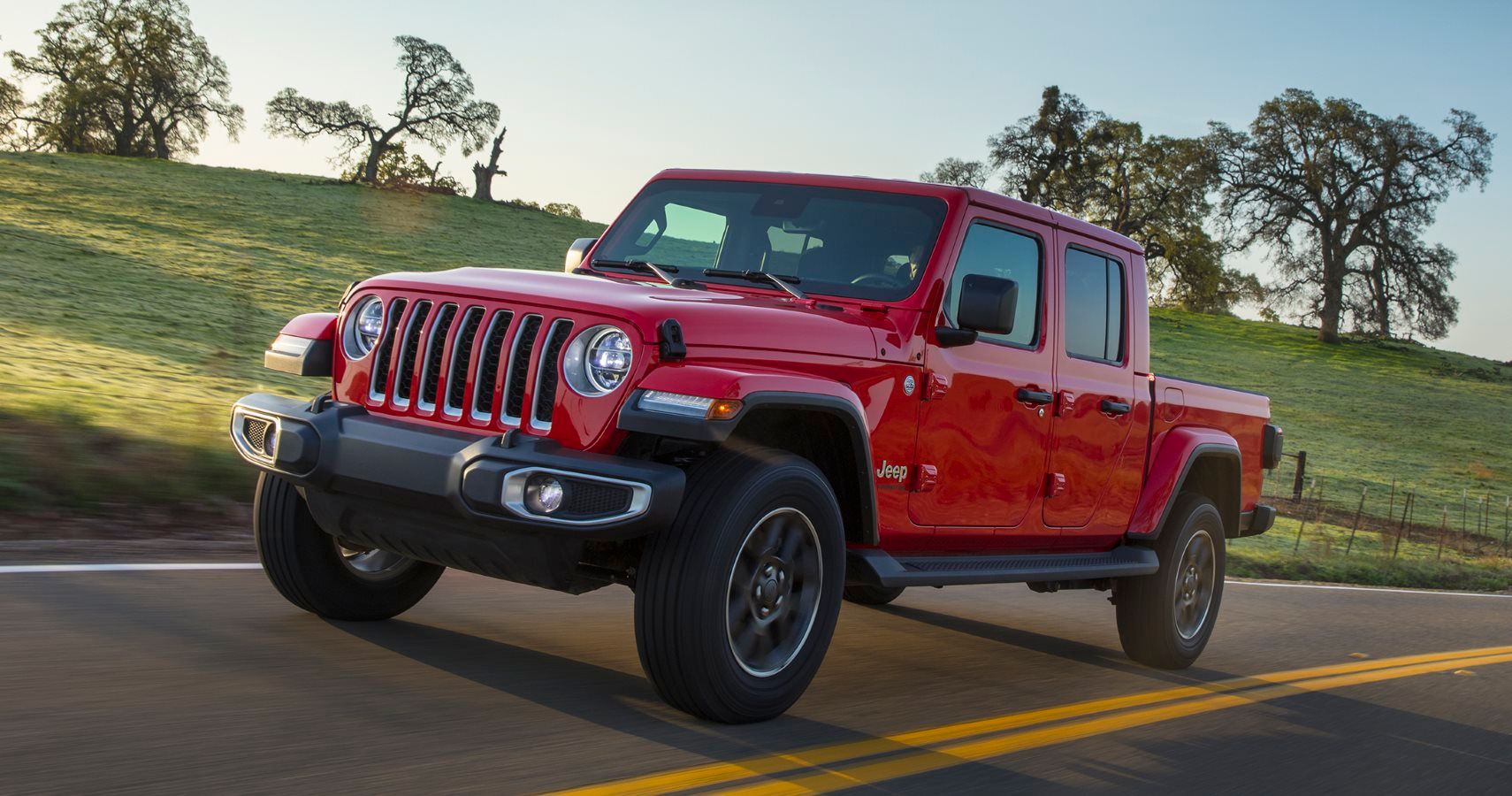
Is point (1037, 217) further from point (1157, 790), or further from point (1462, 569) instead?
point (1462, 569)

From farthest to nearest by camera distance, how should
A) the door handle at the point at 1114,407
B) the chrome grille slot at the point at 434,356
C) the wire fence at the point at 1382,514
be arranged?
the wire fence at the point at 1382,514, the door handle at the point at 1114,407, the chrome grille slot at the point at 434,356

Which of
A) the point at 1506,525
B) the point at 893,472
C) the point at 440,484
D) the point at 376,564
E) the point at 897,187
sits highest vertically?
the point at 897,187

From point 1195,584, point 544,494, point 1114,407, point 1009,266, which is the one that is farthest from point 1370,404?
point 544,494

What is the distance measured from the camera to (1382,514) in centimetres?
2806

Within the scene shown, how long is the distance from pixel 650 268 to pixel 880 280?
3.07ft

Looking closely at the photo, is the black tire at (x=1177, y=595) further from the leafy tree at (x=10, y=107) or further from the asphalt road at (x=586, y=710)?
the leafy tree at (x=10, y=107)

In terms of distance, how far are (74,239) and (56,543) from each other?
88.1 ft

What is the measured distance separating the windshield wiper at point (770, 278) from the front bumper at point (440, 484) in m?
1.42

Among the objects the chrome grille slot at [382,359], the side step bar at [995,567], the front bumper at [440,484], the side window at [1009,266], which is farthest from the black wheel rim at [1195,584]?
the chrome grille slot at [382,359]

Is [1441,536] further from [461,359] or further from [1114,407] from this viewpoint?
[461,359]

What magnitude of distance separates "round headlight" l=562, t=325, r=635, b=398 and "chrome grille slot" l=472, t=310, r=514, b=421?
264mm

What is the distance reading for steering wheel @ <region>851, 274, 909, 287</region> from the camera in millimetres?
5645

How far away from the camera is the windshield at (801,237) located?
5.71 metres

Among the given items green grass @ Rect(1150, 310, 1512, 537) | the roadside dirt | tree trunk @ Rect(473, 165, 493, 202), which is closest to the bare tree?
tree trunk @ Rect(473, 165, 493, 202)
